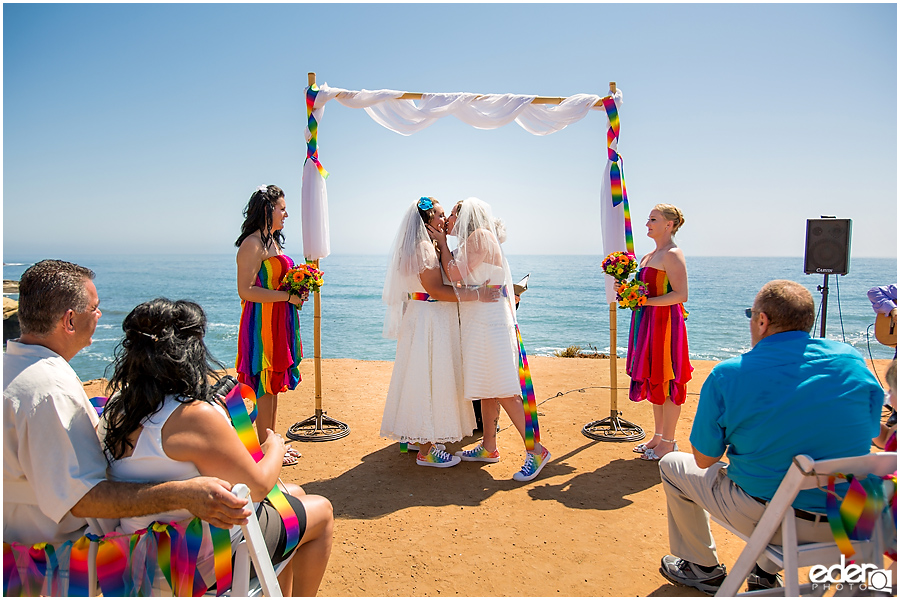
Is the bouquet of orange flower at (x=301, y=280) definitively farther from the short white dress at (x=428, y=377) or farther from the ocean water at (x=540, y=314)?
the ocean water at (x=540, y=314)

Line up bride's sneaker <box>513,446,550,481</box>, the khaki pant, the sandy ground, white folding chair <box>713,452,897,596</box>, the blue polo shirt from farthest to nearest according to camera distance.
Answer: bride's sneaker <box>513,446,550,481</box> → the sandy ground → the khaki pant → the blue polo shirt → white folding chair <box>713,452,897,596</box>

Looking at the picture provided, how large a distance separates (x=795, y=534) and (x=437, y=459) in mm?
2872

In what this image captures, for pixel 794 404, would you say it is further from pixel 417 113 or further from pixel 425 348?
pixel 417 113

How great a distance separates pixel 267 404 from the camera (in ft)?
15.6

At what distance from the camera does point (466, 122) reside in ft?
17.7

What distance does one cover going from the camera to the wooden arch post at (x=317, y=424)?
5.34 m

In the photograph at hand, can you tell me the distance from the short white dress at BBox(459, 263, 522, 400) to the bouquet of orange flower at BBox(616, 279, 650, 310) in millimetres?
939

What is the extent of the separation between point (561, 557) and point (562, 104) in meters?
3.97

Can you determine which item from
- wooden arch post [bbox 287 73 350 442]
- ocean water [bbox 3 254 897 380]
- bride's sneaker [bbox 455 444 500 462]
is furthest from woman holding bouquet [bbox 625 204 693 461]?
ocean water [bbox 3 254 897 380]

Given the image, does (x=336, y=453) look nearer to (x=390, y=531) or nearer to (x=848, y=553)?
(x=390, y=531)

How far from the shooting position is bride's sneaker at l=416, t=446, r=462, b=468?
4.62 meters

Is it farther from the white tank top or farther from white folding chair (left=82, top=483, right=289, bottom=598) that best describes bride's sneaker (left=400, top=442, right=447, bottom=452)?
the white tank top

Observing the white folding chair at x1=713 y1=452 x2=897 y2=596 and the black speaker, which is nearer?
the white folding chair at x1=713 y1=452 x2=897 y2=596

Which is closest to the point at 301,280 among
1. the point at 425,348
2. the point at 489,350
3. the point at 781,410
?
the point at 425,348
